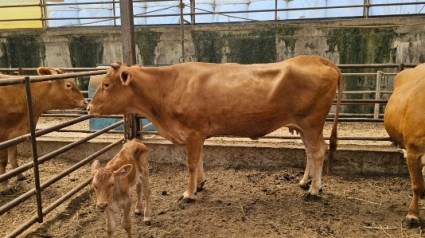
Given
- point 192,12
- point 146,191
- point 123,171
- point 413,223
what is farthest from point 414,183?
point 192,12

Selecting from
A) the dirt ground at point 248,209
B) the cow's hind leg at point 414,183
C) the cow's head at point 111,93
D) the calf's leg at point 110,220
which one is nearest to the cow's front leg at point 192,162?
the dirt ground at point 248,209

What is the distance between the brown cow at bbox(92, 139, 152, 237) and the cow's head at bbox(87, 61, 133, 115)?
0.84m

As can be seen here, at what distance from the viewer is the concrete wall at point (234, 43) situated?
936 cm

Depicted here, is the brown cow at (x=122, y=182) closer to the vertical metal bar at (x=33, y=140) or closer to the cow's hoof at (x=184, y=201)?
the cow's hoof at (x=184, y=201)

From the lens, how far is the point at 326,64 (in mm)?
4660

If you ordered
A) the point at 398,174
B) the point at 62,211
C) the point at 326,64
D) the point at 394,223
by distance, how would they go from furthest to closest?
the point at 398,174
the point at 326,64
the point at 62,211
the point at 394,223

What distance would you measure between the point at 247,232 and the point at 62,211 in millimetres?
2184

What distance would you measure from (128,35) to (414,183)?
14.5 ft

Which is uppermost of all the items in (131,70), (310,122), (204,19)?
(204,19)

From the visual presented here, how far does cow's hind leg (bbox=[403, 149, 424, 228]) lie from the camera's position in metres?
3.77

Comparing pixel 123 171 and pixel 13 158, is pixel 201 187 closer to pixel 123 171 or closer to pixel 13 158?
pixel 123 171

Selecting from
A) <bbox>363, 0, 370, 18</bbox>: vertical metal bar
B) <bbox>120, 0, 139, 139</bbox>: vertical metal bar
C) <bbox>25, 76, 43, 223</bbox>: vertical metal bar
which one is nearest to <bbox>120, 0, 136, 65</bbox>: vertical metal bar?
<bbox>120, 0, 139, 139</bbox>: vertical metal bar

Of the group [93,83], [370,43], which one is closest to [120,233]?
[93,83]

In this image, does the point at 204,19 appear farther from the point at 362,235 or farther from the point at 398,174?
the point at 362,235
